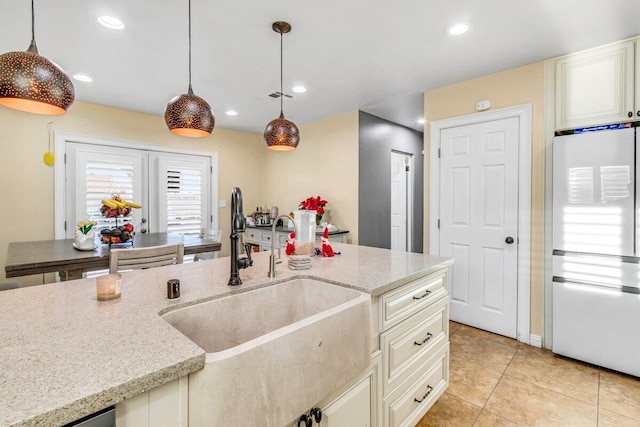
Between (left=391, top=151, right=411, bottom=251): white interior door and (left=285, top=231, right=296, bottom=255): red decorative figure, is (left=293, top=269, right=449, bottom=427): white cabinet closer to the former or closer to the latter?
(left=285, top=231, right=296, bottom=255): red decorative figure

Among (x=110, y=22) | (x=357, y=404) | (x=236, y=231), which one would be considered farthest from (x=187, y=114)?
(x=357, y=404)

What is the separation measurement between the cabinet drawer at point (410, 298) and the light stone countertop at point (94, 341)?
0.07 meters

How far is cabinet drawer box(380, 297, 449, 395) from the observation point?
143 centimetres

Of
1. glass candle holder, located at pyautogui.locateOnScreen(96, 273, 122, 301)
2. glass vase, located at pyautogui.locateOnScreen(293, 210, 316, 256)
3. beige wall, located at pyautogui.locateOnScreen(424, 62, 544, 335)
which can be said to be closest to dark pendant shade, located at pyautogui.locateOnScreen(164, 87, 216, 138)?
glass vase, located at pyautogui.locateOnScreen(293, 210, 316, 256)

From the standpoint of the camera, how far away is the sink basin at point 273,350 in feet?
2.46

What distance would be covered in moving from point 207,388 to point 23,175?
4.21 meters

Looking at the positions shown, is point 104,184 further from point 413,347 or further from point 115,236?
point 413,347

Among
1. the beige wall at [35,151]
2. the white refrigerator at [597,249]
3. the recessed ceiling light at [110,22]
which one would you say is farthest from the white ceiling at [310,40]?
the white refrigerator at [597,249]

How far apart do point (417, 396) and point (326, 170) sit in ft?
11.1

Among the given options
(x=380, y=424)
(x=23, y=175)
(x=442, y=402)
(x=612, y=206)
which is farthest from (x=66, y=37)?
(x=612, y=206)

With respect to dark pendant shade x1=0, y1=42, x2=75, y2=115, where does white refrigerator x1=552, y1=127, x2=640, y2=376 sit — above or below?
below

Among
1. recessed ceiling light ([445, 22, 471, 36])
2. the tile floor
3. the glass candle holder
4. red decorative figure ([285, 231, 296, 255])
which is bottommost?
the tile floor

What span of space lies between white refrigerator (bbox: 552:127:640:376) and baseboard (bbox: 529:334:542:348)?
0.21 meters

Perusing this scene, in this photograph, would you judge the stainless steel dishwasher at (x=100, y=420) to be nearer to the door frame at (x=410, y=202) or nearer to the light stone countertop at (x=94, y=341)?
the light stone countertop at (x=94, y=341)
